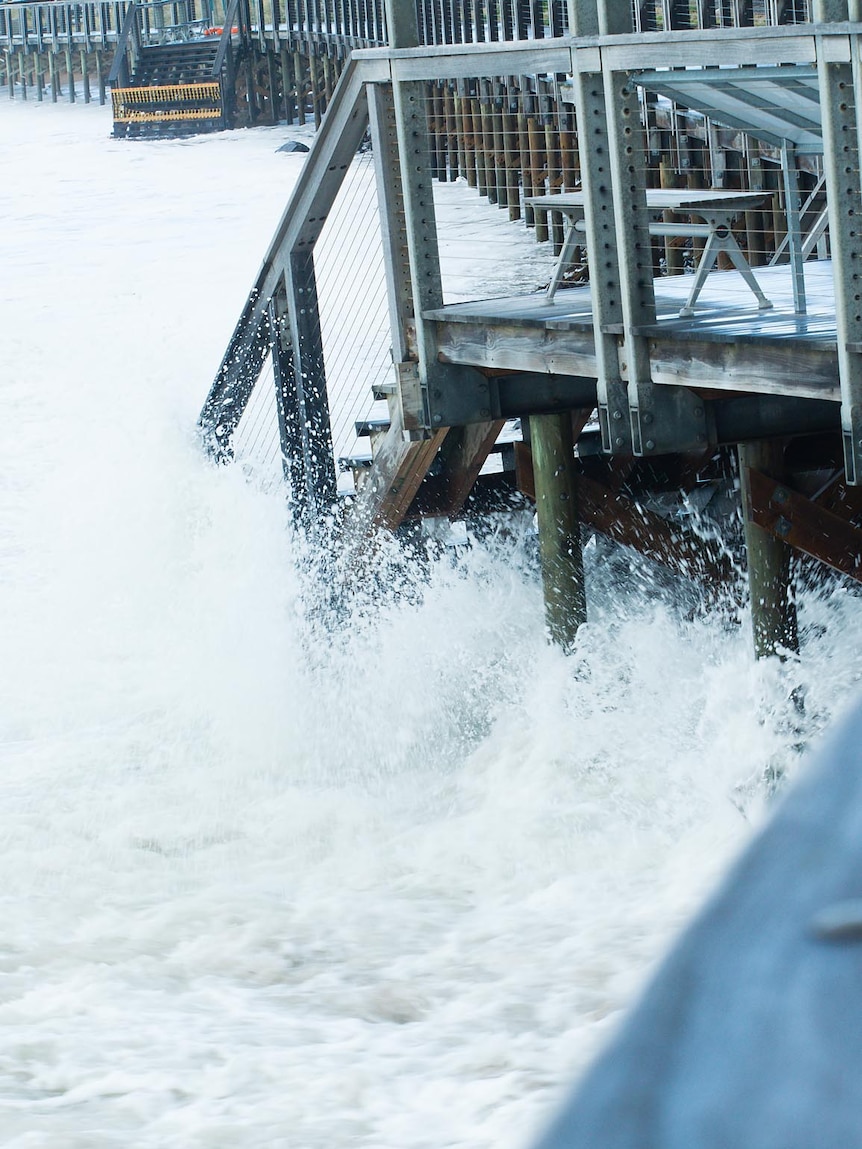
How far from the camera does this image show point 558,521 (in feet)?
26.4

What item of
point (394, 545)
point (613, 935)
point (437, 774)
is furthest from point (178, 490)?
point (613, 935)

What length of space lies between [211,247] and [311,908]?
906 inches

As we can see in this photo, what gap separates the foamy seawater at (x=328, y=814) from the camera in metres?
5.71

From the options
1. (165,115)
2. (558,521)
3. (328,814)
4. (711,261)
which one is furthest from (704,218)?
(165,115)

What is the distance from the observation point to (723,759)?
25.3ft

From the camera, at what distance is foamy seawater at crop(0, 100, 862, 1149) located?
5.71 meters

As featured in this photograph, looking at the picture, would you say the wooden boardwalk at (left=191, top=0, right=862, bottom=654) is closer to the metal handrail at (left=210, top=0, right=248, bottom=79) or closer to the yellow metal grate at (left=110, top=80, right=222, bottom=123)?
the metal handrail at (left=210, top=0, right=248, bottom=79)

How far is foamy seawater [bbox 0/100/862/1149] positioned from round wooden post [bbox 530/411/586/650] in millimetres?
317

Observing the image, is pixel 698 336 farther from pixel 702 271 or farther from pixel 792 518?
pixel 792 518

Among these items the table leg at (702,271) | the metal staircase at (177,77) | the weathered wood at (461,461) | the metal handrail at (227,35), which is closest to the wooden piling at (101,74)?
the metal staircase at (177,77)

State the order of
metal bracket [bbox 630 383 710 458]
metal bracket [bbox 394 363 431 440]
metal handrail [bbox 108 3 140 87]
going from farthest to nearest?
1. metal handrail [bbox 108 3 140 87]
2. metal bracket [bbox 394 363 431 440]
3. metal bracket [bbox 630 383 710 458]


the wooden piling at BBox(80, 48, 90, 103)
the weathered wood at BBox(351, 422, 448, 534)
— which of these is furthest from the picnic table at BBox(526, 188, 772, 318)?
the wooden piling at BBox(80, 48, 90, 103)

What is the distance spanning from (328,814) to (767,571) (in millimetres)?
2515

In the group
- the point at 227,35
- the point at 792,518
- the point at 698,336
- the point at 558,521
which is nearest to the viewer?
the point at 698,336
